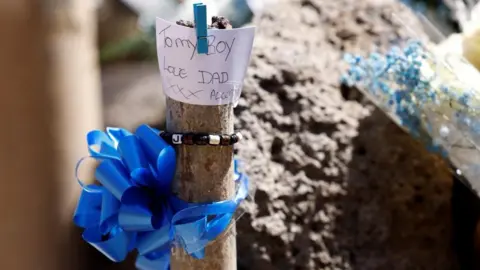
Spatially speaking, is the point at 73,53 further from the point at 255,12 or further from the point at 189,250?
the point at 189,250

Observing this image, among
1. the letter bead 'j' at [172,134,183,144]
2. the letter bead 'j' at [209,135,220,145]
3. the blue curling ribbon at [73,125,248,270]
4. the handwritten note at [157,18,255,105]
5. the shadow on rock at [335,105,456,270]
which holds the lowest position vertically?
the shadow on rock at [335,105,456,270]

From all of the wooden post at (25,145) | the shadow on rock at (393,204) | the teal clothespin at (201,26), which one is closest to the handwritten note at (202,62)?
the teal clothespin at (201,26)

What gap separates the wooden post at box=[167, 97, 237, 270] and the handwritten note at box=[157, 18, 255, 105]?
0.01m

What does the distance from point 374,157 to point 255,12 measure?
0.28m

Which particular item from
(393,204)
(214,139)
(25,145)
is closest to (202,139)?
(214,139)

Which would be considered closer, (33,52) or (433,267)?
(33,52)

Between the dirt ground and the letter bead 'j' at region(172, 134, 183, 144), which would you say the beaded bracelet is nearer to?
the letter bead 'j' at region(172, 134, 183, 144)

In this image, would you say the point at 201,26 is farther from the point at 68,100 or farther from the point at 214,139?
the point at 68,100

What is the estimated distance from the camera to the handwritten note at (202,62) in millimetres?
461

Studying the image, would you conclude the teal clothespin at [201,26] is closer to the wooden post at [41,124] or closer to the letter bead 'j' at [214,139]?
the letter bead 'j' at [214,139]

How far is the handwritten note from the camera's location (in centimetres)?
46

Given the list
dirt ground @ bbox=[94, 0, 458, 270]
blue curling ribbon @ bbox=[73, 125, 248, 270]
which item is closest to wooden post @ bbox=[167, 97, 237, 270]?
blue curling ribbon @ bbox=[73, 125, 248, 270]

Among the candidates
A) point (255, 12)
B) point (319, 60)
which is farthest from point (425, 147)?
point (255, 12)

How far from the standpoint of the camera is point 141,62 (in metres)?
1.11
